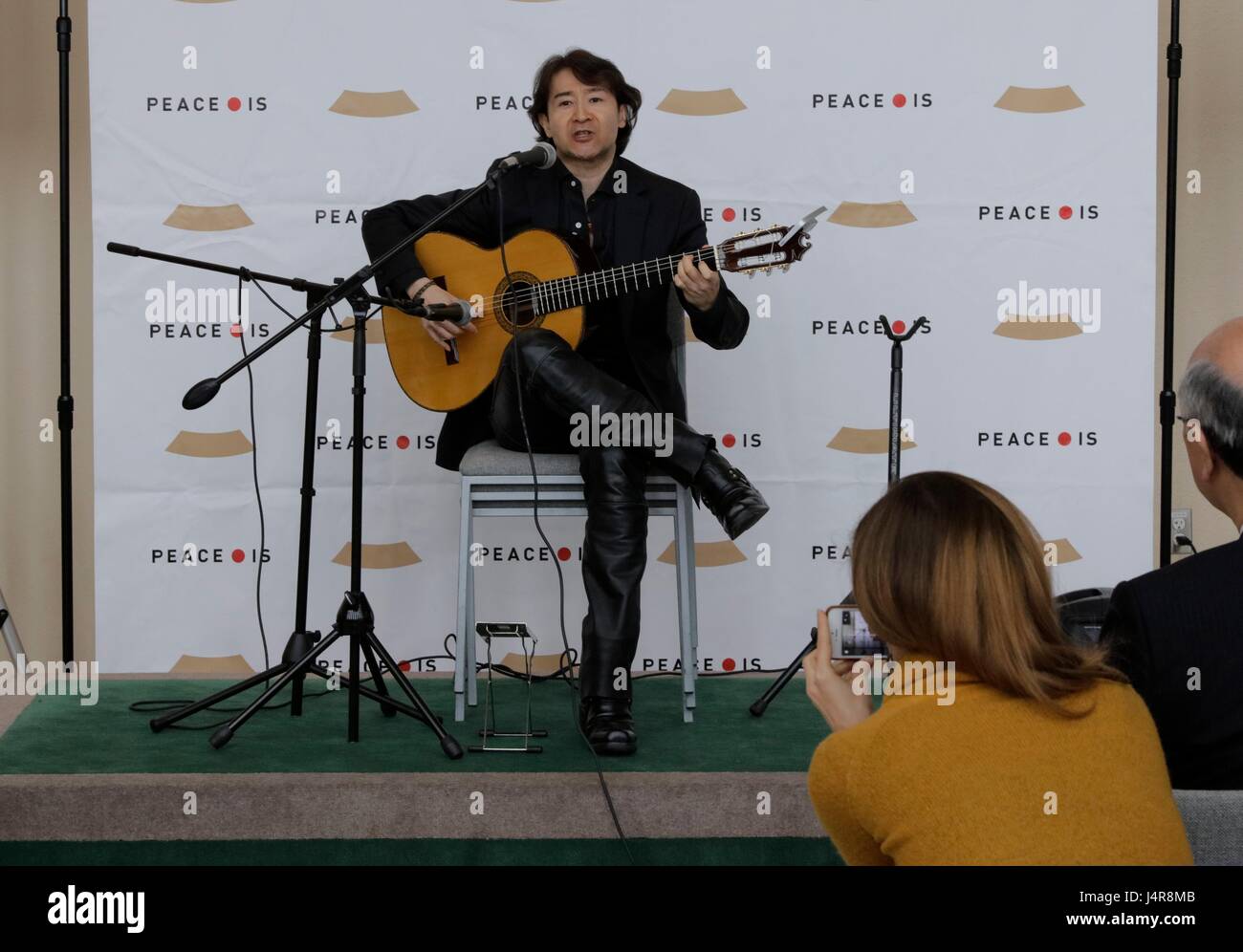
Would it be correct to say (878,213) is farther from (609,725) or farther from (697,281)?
(609,725)

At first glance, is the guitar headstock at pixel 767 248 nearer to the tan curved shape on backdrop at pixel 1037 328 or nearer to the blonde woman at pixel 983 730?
the tan curved shape on backdrop at pixel 1037 328

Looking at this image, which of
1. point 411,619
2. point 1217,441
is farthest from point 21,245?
point 1217,441

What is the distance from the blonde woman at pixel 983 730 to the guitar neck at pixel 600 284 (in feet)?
4.97

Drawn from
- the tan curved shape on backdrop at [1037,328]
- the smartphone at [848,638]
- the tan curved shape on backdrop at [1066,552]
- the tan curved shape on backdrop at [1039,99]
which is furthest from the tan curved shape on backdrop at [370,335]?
the smartphone at [848,638]

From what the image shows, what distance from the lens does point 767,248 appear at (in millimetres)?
2541

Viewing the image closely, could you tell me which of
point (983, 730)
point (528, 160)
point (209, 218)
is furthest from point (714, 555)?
point (983, 730)

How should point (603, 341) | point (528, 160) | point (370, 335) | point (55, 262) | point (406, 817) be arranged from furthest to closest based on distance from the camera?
point (55, 262)
point (370, 335)
point (603, 341)
point (528, 160)
point (406, 817)

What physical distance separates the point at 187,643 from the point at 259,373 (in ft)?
2.51

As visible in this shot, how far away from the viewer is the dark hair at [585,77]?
2.92m

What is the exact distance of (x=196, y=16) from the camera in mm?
3398

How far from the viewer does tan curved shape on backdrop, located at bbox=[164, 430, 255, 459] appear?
11.2 feet

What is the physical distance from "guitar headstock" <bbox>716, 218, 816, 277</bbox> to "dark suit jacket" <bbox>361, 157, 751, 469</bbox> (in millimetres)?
219

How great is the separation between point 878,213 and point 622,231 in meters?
0.89
